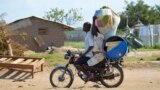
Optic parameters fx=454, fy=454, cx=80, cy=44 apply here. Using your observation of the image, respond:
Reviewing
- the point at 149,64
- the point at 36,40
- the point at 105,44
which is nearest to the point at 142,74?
the point at 149,64

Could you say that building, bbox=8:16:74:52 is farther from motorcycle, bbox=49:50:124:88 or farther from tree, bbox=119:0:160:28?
tree, bbox=119:0:160:28

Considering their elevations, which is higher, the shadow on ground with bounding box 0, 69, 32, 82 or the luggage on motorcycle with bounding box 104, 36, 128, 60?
the luggage on motorcycle with bounding box 104, 36, 128, 60

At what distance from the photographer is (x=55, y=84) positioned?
12539mm

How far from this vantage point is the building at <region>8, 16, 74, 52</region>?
3503cm

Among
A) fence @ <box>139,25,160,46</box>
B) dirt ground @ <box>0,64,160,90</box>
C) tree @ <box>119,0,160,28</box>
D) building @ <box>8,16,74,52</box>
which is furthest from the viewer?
tree @ <box>119,0,160,28</box>

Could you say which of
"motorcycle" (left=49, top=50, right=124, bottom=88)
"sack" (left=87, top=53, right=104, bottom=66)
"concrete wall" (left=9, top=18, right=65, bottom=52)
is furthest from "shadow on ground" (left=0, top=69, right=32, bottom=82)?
"concrete wall" (left=9, top=18, right=65, bottom=52)

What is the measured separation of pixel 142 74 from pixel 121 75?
16.2 feet

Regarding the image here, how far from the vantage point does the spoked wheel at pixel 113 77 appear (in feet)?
39.1

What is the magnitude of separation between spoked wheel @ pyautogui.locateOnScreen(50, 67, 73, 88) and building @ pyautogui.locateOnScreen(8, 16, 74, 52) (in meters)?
22.0

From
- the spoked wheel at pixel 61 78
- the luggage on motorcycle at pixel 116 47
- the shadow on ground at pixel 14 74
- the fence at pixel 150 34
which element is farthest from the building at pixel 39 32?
the luggage on motorcycle at pixel 116 47

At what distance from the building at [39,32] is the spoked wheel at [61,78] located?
22035mm

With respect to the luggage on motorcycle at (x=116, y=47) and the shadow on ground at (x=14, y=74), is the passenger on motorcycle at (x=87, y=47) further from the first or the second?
the shadow on ground at (x=14, y=74)

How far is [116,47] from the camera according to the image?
11.5 m

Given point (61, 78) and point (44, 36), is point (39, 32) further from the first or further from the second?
point (61, 78)
